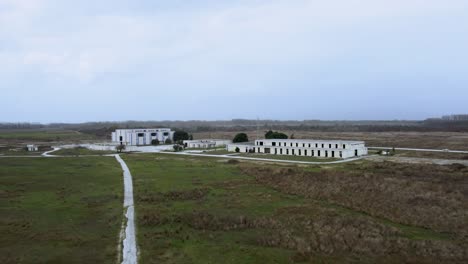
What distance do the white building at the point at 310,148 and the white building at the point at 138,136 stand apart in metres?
40.9

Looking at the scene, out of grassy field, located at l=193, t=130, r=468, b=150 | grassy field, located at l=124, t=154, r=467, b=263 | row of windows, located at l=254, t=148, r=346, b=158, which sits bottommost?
grassy field, located at l=124, t=154, r=467, b=263

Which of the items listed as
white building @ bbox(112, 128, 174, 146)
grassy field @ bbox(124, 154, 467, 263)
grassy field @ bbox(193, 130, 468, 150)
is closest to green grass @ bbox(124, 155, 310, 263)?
grassy field @ bbox(124, 154, 467, 263)

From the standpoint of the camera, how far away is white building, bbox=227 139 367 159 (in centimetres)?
6619

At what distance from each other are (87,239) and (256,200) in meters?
15.2

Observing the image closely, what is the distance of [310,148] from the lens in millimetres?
68750

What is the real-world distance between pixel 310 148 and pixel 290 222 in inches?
1779

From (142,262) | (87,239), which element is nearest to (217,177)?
(87,239)

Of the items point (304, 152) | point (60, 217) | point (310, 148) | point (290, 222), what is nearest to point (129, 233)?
point (60, 217)

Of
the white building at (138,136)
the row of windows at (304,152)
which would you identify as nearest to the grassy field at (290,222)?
the row of windows at (304,152)

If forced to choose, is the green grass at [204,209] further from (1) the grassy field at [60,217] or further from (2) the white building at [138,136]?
(2) the white building at [138,136]

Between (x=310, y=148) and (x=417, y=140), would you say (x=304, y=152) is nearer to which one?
(x=310, y=148)

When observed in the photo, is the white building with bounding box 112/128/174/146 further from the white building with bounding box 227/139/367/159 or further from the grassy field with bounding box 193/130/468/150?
the white building with bounding box 227/139/367/159

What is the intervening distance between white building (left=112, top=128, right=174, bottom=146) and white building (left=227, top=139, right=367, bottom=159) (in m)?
40.9

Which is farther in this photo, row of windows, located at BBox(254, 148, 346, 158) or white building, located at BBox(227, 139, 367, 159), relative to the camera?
white building, located at BBox(227, 139, 367, 159)
